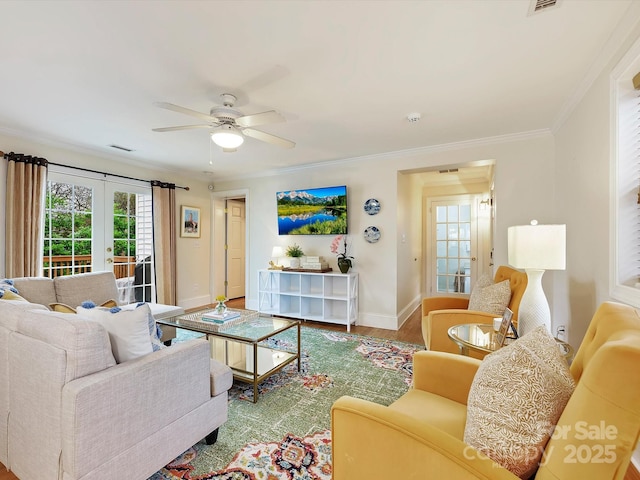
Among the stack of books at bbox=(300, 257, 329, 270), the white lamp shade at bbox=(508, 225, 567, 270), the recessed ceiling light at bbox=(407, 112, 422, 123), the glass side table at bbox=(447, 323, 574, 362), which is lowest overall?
the glass side table at bbox=(447, 323, 574, 362)

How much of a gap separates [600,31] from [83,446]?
3.28 m

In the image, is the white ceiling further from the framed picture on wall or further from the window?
the framed picture on wall

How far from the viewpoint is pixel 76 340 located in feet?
4.04

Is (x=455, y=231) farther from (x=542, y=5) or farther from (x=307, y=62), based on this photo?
(x=307, y=62)

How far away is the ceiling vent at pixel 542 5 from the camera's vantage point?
1.47 metres

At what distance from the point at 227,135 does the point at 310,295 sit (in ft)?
8.68

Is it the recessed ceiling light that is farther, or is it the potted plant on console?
the potted plant on console

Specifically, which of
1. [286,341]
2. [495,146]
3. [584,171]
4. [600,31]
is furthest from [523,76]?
[286,341]

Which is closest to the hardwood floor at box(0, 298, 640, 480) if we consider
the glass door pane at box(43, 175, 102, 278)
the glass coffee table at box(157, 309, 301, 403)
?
the glass coffee table at box(157, 309, 301, 403)

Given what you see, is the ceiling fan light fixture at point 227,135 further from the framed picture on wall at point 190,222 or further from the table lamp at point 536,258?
the framed picture on wall at point 190,222

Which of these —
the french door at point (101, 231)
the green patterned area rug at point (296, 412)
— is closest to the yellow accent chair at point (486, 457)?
the green patterned area rug at point (296, 412)

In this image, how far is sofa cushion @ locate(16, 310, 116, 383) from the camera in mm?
1224

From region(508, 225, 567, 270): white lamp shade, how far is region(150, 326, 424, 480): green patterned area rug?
1.37m

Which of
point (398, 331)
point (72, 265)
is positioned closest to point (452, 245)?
point (398, 331)
